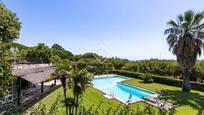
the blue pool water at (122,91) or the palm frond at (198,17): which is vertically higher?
the palm frond at (198,17)

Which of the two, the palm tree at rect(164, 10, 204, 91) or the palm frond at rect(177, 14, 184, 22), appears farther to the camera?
the palm frond at rect(177, 14, 184, 22)

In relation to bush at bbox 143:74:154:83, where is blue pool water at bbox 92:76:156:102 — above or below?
below

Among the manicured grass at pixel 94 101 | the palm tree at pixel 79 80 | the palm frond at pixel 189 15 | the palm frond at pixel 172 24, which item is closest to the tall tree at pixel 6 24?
the manicured grass at pixel 94 101

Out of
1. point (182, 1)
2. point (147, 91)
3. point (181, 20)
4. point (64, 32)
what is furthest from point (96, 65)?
point (182, 1)

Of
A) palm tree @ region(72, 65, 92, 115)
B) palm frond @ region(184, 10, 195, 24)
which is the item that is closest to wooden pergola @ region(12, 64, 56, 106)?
palm tree @ region(72, 65, 92, 115)

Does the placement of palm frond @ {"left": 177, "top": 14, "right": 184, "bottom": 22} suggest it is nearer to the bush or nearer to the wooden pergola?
the bush

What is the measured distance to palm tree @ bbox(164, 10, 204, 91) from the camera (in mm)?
21047

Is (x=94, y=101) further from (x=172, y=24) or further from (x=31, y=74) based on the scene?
(x=172, y=24)

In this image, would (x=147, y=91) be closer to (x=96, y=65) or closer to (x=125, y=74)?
(x=125, y=74)

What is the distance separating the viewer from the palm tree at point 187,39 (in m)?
21.0

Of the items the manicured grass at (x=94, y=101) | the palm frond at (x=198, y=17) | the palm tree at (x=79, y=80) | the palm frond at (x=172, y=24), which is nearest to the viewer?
the palm tree at (x=79, y=80)

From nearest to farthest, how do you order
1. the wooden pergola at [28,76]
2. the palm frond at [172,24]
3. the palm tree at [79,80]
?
1. the palm tree at [79,80]
2. the wooden pergola at [28,76]
3. the palm frond at [172,24]

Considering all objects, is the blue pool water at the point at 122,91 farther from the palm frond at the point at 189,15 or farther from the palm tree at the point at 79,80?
the palm frond at the point at 189,15

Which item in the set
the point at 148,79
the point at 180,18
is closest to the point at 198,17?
the point at 180,18
